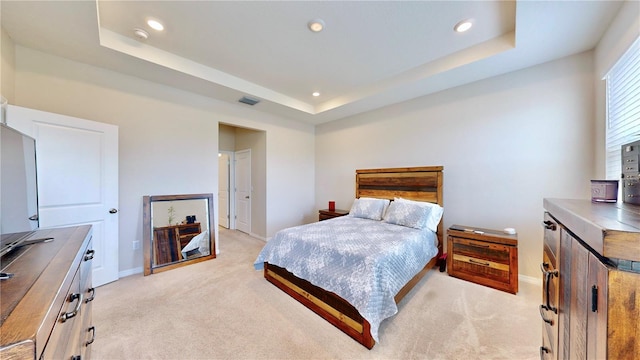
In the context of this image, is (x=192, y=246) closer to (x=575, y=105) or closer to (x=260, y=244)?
(x=260, y=244)

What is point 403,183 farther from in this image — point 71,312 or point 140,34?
point 140,34

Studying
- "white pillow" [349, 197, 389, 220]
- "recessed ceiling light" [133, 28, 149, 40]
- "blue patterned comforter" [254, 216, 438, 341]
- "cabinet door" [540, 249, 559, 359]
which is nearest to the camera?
"cabinet door" [540, 249, 559, 359]

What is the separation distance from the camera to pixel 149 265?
3105mm

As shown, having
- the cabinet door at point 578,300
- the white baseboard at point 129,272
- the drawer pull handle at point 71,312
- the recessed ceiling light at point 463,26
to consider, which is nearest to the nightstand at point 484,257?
the cabinet door at point 578,300

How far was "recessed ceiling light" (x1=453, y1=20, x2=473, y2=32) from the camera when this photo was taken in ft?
7.53

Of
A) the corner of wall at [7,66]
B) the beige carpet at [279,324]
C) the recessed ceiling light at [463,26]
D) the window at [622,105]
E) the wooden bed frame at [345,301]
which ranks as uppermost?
the recessed ceiling light at [463,26]

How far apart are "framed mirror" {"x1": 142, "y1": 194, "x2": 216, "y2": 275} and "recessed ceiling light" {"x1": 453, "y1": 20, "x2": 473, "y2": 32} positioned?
161 inches

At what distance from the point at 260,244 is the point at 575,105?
A: 199 inches

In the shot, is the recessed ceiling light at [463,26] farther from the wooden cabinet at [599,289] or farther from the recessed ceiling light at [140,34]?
the recessed ceiling light at [140,34]

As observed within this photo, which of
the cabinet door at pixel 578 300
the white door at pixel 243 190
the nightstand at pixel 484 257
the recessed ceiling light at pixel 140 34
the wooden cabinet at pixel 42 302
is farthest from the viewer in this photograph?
the white door at pixel 243 190

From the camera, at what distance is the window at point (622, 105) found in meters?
1.71

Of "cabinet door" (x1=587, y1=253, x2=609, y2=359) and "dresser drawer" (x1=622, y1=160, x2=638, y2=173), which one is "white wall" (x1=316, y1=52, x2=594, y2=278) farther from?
"cabinet door" (x1=587, y1=253, x2=609, y2=359)

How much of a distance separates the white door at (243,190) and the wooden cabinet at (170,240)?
176 cm

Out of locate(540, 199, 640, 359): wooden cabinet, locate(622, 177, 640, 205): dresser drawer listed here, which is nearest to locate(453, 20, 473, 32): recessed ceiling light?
locate(622, 177, 640, 205): dresser drawer
